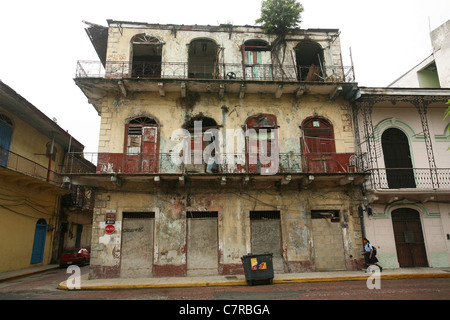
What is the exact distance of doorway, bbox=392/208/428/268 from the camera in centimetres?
1272

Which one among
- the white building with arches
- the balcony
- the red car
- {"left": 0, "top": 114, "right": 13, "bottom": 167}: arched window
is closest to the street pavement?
the white building with arches

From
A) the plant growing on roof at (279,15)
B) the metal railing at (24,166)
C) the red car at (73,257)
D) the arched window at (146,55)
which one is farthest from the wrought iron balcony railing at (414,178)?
the red car at (73,257)

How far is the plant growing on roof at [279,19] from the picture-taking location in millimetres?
14148

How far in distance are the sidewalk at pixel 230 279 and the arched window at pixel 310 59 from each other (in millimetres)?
8762

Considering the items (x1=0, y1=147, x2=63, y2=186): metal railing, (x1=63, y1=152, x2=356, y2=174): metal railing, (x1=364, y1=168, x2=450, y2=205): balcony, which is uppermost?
(x1=0, y1=147, x2=63, y2=186): metal railing

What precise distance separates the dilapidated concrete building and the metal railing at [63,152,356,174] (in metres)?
0.04

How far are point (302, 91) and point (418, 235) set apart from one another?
816 cm

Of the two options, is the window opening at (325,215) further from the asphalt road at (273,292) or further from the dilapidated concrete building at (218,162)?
the asphalt road at (273,292)

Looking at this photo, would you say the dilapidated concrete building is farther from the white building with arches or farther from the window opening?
the white building with arches

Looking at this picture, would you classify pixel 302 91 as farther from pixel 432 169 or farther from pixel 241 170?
pixel 432 169

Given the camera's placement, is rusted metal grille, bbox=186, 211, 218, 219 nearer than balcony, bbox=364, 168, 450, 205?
Yes

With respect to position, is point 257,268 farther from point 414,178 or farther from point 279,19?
point 279,19
